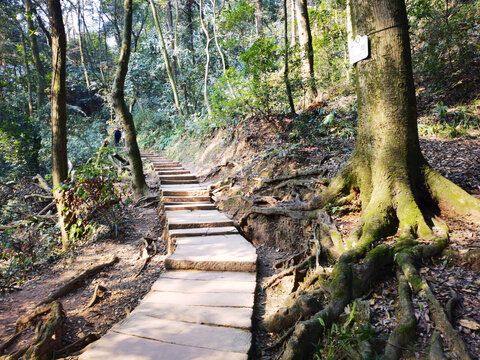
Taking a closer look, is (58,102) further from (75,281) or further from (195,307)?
(195,307)

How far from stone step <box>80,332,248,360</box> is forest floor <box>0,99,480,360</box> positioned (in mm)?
350

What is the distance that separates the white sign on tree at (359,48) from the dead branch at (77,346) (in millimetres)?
4081

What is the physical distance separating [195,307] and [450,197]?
2877 millimetres

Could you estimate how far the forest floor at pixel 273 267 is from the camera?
2.16 metres

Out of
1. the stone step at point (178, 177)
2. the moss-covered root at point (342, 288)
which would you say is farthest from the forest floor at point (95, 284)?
the stone step at point (178, 177)

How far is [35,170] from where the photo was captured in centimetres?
1375

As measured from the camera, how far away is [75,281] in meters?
4.14

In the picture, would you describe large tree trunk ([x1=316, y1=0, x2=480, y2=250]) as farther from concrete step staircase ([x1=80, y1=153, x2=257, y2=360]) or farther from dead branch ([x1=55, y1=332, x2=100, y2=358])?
dead branch ([x1=55, y1=332, x2=100, y2=358])

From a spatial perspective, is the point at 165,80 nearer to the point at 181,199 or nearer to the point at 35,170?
the point at 35,170

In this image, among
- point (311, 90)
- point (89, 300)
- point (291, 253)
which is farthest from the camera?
point (311, 90)

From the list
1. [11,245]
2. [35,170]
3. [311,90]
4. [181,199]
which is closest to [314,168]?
[181,199]

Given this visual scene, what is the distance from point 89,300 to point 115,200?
289cm

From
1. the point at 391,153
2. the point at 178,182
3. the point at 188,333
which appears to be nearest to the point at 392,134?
the point at 391,153

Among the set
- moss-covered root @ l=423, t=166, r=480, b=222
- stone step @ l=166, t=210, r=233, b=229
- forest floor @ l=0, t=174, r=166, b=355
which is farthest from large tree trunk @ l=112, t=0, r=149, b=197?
moss-covered root @ l=423, t=166, r=480, b=222
